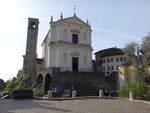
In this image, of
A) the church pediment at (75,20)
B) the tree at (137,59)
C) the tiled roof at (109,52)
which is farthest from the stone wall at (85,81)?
the tiled roof at (109,52)

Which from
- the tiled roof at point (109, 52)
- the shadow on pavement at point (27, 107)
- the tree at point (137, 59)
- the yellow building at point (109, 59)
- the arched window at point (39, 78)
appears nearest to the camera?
the shadow on pavement at point (27, 107)

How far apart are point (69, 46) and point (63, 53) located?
192 centimetres

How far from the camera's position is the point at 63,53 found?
130ft

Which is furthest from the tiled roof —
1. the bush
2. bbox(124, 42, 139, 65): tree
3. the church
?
the bush

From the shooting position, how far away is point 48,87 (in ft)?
116

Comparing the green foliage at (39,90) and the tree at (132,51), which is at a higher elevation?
the tree at (132,51)

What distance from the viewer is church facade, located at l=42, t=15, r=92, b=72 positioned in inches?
1547

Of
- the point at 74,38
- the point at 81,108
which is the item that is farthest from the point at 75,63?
the point at 81,108

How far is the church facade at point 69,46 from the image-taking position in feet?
129

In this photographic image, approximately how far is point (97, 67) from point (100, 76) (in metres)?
16.3

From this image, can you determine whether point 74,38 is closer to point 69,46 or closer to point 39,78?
point 69,46

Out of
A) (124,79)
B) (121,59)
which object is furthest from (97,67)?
(124,79)

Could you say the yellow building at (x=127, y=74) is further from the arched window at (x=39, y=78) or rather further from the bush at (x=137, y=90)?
the arched window at (x=39, y=78)

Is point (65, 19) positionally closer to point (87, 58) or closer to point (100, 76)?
point (87, 58)
